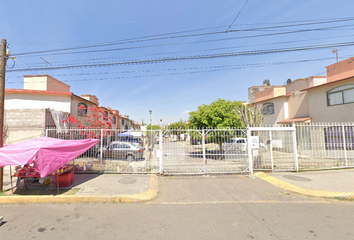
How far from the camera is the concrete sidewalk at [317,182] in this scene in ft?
17.8

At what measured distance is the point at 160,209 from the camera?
443 centimetres

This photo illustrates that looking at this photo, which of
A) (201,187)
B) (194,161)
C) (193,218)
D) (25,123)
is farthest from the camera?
(25,123)

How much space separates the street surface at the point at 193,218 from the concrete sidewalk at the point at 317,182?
51cm

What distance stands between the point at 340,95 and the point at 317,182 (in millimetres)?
9833

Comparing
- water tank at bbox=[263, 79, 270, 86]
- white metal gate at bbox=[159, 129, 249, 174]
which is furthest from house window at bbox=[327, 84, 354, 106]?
water tank at bbox=[263, 79, 270, 86]

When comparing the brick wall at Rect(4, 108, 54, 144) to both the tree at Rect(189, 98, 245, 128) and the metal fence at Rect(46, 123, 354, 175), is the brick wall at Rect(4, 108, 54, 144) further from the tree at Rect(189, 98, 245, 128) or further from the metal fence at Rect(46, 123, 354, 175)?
the tree at Rect(189, 98, 245, 128)

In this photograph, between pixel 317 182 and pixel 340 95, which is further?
pixel 340 95

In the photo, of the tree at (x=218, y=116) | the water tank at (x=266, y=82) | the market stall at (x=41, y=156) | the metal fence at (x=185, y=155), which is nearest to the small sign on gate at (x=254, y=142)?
the metal fence at (x=185, y=155)

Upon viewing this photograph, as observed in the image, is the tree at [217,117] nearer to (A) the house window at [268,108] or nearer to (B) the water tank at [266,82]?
(A) the house window at [268,108]

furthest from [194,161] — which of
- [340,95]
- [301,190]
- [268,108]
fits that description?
[268,108]

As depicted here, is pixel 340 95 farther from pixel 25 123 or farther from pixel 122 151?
pixel 25 123

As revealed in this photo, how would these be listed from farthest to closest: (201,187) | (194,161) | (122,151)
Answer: (122,151) < (194,161) < (201,187)

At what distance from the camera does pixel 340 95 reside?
39.2ft

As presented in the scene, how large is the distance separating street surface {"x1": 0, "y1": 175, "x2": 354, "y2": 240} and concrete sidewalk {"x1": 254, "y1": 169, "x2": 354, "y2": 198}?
514mm
